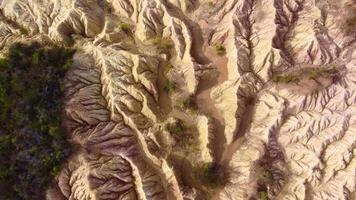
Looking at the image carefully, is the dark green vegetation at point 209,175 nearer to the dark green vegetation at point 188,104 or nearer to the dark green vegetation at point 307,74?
the dark green vegetation at point 188,104

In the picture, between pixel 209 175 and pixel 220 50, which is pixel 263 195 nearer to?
pixel 209 175

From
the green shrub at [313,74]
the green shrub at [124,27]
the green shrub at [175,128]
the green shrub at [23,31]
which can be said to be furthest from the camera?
the green shrub at [124,27]

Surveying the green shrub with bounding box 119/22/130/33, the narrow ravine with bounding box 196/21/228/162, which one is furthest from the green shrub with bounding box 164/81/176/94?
the green shrub with bounding box 119/22/130/33

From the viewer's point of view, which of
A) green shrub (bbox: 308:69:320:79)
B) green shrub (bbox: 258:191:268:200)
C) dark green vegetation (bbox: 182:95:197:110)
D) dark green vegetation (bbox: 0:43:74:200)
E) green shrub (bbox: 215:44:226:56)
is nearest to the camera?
dark green vegetation (bbox: 0:43:74:200)

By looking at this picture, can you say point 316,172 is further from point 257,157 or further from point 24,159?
point 24,159

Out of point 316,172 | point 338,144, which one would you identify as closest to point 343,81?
point 338,144

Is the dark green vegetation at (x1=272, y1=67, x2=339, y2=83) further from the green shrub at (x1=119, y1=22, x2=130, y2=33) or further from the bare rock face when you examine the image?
the green shrub at (x1=119, y1=22, x2=130, y2=33)

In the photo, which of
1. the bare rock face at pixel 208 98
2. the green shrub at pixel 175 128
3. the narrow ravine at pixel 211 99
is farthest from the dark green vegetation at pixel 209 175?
the green shrub at pixel 175 128

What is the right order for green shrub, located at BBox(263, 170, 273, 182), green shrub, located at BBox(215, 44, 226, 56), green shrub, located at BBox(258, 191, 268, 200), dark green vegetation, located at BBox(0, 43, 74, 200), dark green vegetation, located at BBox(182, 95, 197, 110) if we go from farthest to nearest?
green shrub, located at BBox(215, 44, 226, 56), dark green vegetation, located at BBox(182, 95, 197, 110), green shrub, located at BBox(263, 170, 273, 182), green shrub, located at BBox(258, 191, 268, 200), dark green vegetation, located at BBox(0, 43, 74, 200)
